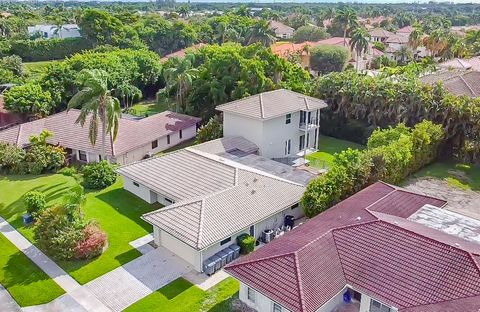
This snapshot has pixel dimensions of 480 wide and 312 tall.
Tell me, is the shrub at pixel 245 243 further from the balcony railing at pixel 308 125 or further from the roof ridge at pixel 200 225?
the balcony railing at pixel 308 125

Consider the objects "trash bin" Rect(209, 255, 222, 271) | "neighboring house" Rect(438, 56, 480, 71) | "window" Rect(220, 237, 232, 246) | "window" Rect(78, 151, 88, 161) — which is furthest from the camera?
"neighboring house" Rect(438, 56, 480, 71)

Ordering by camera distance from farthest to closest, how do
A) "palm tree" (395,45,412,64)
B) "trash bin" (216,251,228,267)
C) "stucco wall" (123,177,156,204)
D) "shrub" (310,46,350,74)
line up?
"palm tree" (395,45,412,64)
"shrub" (310,46,350,74)
"stucco wall" (123,177,156,204)
"trash bin" (216,251,228,267)

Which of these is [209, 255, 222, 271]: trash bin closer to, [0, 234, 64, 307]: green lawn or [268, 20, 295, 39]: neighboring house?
[0, 234, 64, 307]: green lawn

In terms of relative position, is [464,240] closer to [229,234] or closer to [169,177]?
[229,234]

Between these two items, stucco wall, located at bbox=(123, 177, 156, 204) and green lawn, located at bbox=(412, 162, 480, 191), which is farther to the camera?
green lawn, located at bbox=(412, 162, 480, 191)

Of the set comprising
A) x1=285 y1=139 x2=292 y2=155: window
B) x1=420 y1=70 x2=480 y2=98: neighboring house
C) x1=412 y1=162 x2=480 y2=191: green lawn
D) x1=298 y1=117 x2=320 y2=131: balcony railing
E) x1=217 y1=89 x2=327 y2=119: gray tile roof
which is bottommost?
x1=412 y1=162 x2=480 y2=191: green lawn

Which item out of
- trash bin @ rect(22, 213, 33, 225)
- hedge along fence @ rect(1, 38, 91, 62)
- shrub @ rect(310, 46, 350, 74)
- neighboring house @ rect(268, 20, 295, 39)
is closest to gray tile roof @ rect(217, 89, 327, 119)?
trash bin @ rect(22, 213, 33, 225)

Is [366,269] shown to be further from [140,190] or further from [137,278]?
[140,190]

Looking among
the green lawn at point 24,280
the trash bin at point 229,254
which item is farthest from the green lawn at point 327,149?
the green lawn at point 24,280

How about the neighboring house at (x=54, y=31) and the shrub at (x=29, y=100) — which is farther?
the neighboring house at (x=54, y=31)
